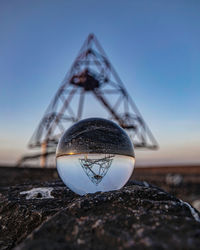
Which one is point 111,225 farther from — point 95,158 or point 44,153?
point 44,153

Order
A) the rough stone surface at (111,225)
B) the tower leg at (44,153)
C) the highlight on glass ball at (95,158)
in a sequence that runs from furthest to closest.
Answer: the tower leg at (44,153) → the highlight on glass ball at (95,158) → the rough stone surface at (111,225)

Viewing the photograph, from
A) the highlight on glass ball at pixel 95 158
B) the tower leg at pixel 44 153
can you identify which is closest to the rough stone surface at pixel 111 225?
the highlight on glass ball at pixel 95 158

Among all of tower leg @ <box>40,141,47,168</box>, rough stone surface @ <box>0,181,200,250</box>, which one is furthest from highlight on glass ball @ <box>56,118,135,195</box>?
tower leg @ <box>40,141,47,168</box>

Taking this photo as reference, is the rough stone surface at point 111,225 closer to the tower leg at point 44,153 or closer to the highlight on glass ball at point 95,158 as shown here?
the highlight on glass ball at point 95,158

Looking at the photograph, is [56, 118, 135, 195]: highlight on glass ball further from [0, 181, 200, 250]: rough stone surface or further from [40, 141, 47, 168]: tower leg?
[40, 141, 47, 168]: tower leg

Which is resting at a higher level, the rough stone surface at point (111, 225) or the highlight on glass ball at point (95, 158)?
the highlight on glass ball at point (95, 158)

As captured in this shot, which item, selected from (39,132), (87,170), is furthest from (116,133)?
(39,132)
